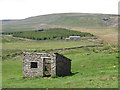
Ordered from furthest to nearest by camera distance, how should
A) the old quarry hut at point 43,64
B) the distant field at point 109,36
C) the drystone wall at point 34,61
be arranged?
the distant field at point 109,36 < the drystone wall at point 34,61 < the old quarry hut at point 43,64

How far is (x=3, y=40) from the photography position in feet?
503

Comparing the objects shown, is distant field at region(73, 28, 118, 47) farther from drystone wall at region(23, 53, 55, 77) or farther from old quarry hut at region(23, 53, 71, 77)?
drystone wall at region(23, 53, 55, 77)

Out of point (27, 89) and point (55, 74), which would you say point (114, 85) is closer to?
point (27, 89)

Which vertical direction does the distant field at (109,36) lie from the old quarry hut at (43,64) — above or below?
above

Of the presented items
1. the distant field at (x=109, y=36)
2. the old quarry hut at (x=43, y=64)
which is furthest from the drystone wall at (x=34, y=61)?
the distant field at (x=109, y=36)

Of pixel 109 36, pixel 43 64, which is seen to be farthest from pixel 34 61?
pixel 109 36

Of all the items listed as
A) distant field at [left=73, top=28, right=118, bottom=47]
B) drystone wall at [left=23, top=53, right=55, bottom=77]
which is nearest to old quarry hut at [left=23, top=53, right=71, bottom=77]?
drystone wall at [left=23, top=53, right=55, bottom=77]

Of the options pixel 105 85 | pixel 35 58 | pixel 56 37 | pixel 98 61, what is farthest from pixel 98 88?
pixel 56 37

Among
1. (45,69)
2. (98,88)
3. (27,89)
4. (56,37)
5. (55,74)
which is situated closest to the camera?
(98,88)

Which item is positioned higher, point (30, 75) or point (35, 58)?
point (35, 58)

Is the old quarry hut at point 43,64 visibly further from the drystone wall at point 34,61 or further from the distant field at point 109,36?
the distant field at point 109,36

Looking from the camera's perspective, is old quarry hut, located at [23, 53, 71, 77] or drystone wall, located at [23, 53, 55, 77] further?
drystone wall, located at [23, 53, 55, 77]

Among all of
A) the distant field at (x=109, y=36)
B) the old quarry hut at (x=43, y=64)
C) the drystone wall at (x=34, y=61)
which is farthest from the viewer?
the distant field at (x=109, y=36)

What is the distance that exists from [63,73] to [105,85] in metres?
13.9
